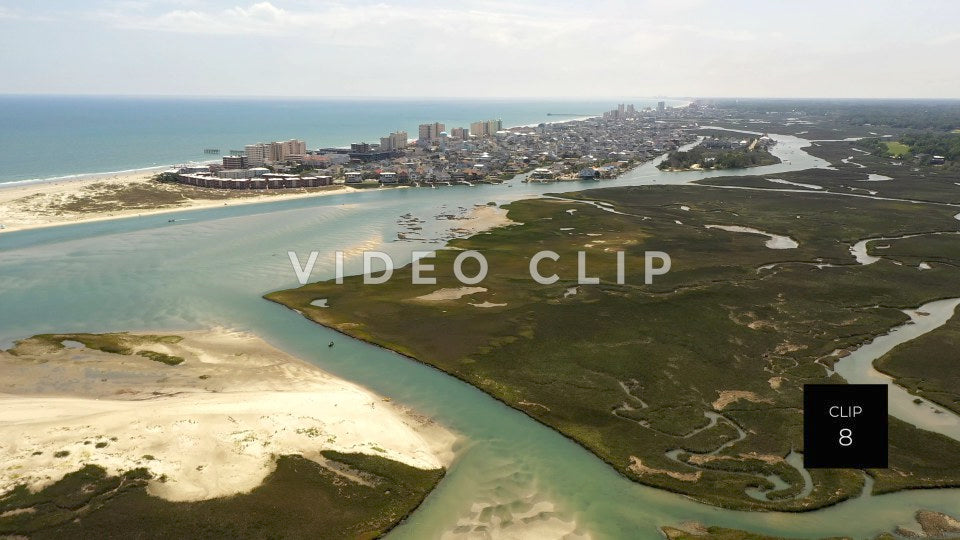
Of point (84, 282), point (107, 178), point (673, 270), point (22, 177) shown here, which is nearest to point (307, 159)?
point (107, 178)

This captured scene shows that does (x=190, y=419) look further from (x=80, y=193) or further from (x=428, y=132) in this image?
(x=428, y=132)

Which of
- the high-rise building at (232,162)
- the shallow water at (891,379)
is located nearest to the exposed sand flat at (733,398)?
the shallow water at (891,379)

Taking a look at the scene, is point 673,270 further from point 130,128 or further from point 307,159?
point 130,128

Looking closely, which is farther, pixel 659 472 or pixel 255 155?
pixel 255 155

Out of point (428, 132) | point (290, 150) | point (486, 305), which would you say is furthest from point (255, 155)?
point (486, 305)

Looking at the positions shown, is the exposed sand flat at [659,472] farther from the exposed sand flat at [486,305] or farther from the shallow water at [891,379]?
the exposed sand flat at [486,305]

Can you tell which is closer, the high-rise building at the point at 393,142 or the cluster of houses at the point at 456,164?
the cluster of houses at the point at 456,164
